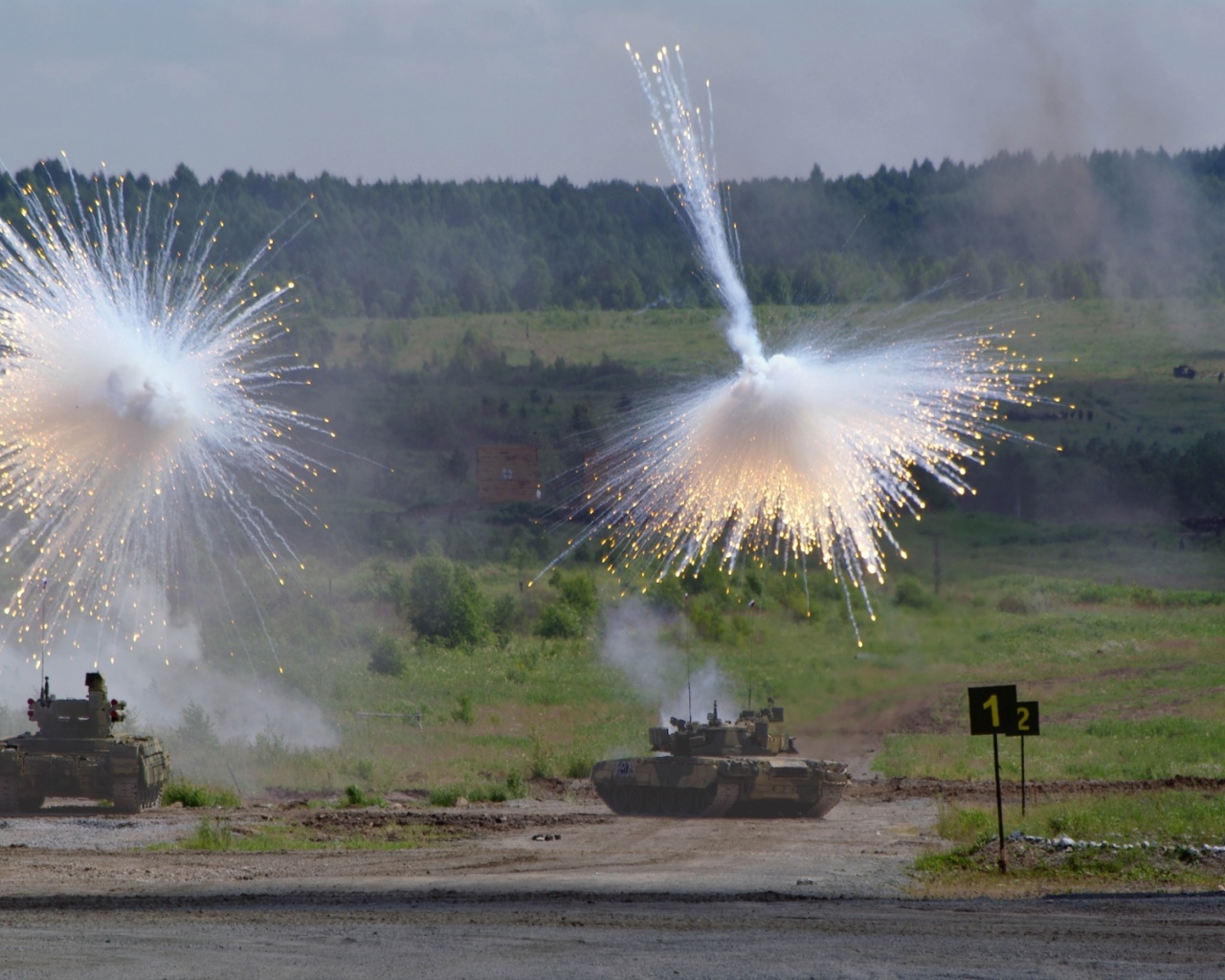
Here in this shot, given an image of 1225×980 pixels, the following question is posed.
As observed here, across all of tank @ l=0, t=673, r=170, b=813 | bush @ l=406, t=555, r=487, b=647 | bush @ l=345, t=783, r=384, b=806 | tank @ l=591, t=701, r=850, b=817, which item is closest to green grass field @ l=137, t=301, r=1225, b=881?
bush @ l=406, t=555, r=487, b=647

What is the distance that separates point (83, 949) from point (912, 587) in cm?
2270

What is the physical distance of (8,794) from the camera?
2972 centimetres

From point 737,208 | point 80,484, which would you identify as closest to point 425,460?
point 737,208

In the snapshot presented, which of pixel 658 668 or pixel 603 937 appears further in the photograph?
Answer: pixel 658 668

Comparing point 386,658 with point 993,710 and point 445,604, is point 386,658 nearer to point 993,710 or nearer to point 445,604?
point 445,604

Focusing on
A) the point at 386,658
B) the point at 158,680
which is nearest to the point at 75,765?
the point at 158,680

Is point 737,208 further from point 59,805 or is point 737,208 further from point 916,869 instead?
point 916,869

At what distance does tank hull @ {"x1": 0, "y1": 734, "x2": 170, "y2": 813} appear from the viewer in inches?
1166

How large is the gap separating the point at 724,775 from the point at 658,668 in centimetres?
1170

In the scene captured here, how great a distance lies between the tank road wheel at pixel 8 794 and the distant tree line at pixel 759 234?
36.3 meters

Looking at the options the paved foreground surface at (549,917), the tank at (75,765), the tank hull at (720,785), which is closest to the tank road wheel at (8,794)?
the tank at (75,765)

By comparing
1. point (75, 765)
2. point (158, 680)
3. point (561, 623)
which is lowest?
point (75, 765)

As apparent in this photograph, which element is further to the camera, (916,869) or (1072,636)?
(1072,636)

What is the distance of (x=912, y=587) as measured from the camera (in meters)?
34.8
